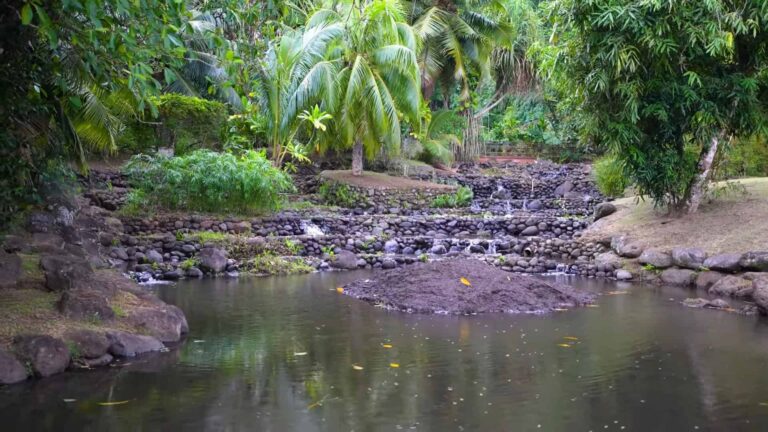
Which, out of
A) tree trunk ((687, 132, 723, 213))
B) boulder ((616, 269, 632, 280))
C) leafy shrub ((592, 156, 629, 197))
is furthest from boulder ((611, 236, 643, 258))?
leafy shrub ((592, 156, 629, 197))

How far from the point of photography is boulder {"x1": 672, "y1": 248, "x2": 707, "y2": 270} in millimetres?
14062

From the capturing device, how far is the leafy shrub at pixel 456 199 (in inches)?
926

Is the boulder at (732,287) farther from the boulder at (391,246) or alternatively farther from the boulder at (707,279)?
the boulder at (391,246)

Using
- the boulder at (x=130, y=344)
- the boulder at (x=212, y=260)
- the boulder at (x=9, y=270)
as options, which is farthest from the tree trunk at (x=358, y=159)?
the boulder at (x=130, y=344)

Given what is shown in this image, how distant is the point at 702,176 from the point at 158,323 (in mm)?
11619

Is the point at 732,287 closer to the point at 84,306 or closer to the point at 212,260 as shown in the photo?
the point at 212,260

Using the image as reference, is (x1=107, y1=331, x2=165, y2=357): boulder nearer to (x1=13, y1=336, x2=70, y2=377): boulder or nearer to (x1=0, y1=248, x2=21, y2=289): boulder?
(x1=13, y1=336, x2=70, y2=377): boulder

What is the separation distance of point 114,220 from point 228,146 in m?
4.85

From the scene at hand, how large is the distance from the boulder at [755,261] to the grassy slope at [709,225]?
61 centimetres

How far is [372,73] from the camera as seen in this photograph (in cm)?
2211

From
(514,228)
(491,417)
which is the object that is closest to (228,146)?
(514,228)

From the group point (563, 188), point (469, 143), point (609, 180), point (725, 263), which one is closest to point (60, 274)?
point (725, 263)

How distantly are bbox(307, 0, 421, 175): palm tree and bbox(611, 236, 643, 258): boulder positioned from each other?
7.77m

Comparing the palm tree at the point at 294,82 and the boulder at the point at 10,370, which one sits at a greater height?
the palm tree at the point at 294,82
